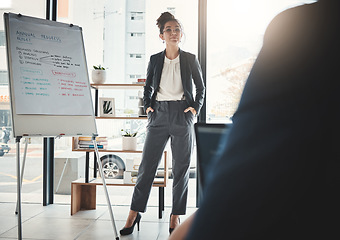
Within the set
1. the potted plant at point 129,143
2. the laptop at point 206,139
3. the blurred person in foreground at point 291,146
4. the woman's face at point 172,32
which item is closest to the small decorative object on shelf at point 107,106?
the potted plant at point 129,143

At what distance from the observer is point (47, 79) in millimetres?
2461

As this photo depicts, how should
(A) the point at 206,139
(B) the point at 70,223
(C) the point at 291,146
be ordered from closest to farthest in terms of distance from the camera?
1. (C) the point at 291,146
2. (A) the point at 206,139
3. (B) the point at 70,223

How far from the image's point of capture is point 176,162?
107 inches

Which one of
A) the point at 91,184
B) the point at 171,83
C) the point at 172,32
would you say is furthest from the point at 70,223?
the point at 172,32

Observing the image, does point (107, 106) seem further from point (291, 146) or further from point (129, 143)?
point (291, 146)

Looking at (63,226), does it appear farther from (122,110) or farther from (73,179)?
(122,110)

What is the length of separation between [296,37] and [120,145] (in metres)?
3.28

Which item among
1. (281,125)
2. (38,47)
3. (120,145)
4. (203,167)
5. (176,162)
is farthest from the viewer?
(120,145)

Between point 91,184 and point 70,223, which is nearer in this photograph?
point 70,223

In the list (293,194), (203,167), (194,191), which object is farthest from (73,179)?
(293,194)

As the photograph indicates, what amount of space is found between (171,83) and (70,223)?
4.84ft

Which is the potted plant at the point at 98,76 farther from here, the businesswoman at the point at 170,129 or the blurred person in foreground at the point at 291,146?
the blurred person in foreground at the point at 291,146

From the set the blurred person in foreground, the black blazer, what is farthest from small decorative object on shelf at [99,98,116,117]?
the blurred person in foreground

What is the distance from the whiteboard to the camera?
7.56 ft
